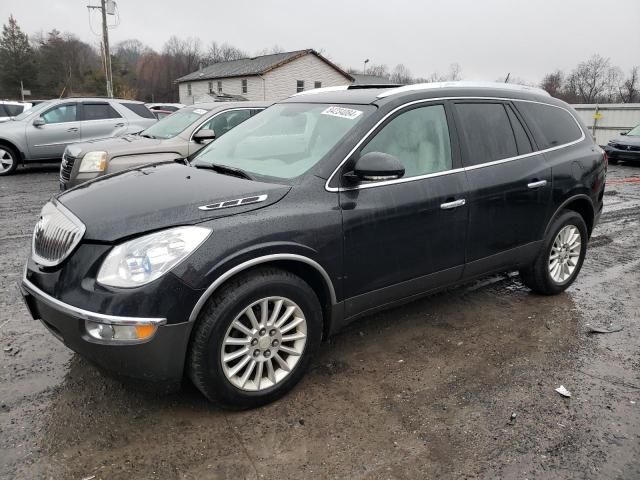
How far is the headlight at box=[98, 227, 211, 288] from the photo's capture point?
8.20ft

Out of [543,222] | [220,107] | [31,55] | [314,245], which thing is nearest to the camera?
[314,245]

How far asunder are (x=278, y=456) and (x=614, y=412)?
6.60 feet

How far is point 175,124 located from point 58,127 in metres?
5.32

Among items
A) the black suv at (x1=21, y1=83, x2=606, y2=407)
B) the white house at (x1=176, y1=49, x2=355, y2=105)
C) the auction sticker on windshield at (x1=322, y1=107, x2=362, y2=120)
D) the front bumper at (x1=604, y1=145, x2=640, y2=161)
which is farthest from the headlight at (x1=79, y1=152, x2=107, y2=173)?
the white house at (x1=176, y1=49, x2=355, y2=105)

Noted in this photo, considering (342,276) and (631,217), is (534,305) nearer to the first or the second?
(342,276)

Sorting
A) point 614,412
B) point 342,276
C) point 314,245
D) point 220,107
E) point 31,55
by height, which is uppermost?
point 31,55

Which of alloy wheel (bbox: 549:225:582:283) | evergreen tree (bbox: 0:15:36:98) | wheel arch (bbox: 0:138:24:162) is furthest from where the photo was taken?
evergreen tree (bbox: 0:15:36:98)

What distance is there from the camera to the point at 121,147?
276 inches

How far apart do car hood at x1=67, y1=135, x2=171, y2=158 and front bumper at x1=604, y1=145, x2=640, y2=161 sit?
15.3m

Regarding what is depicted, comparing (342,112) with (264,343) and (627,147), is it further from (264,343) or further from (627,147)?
(627,147)

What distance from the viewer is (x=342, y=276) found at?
314 centimetres

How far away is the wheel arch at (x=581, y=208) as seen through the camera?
14.8 ft

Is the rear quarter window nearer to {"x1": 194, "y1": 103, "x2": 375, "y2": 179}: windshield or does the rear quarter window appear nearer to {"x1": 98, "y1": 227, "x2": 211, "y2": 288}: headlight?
{"x1": 194, "y1": 103, "x2": 375, "y2": 179}: windshield

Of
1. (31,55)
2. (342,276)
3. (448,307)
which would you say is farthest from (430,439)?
(31,55)
